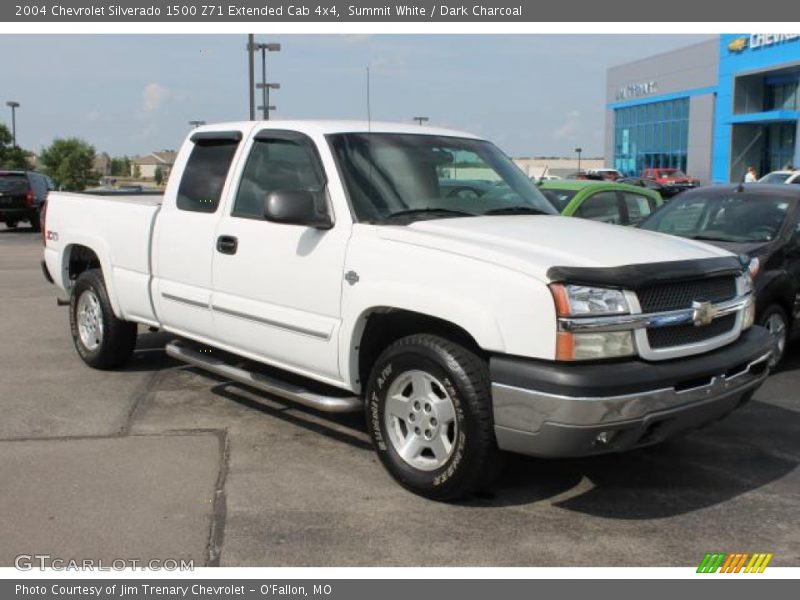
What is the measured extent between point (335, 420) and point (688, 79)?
5886 cm

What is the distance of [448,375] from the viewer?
4.13 metres

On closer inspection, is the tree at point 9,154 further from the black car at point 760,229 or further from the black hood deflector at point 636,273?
the black hood deflector at point 636,273

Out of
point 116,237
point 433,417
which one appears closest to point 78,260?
point 116,237

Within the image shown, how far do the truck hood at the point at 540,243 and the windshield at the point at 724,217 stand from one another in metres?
2.92

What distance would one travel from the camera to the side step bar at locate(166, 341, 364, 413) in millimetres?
4777

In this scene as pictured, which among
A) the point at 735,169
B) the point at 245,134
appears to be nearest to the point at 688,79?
the point at 735,169

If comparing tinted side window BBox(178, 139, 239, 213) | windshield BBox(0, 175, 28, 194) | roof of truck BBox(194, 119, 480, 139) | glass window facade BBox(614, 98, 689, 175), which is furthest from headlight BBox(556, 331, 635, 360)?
glass window facade BBox(614, 98, 689, 175)

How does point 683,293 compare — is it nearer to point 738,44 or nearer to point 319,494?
point 319,494

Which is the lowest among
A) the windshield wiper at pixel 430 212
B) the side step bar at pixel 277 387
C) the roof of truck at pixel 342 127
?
the side step bar at pixel 277 387

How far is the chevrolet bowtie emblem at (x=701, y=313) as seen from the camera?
4.17 metres

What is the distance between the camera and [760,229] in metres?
7.48

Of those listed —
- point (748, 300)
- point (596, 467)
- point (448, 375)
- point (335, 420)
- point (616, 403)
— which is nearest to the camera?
point (616, 403)

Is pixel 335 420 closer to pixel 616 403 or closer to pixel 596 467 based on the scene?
pixel 596 467

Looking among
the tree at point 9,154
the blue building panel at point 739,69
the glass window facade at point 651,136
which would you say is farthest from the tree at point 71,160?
the blue building panel at point 739,69
